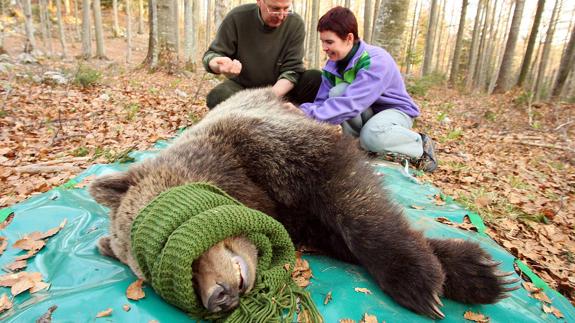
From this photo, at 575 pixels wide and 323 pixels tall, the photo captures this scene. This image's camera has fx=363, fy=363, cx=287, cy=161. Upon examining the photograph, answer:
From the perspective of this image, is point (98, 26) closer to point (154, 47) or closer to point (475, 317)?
point (154, 47)

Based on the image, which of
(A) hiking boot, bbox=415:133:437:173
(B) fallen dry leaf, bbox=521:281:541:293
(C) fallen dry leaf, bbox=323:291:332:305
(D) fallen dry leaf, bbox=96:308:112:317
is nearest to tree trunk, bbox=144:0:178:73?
(A) hiking boot, bbox=415:133:437:173

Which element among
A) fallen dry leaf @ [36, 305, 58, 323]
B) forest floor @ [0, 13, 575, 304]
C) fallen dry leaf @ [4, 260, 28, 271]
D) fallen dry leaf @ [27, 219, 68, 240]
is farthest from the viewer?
forest floor @ [0, 13, 575, 304]

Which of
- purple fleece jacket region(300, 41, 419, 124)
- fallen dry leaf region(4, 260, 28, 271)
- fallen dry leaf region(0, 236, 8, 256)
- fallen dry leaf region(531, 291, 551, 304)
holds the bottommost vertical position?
fallen dry leaf region(0, 236, 8, 256)

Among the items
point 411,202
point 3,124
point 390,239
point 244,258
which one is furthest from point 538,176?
point 3,124

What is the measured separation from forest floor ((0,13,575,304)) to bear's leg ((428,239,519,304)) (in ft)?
2.45

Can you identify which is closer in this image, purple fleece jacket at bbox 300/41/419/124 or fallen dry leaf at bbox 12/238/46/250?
fallen dry leaf at bbox 12/238/46/250

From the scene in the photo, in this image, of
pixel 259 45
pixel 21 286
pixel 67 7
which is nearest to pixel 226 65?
pixel 259 45

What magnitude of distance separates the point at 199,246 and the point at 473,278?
136 cm

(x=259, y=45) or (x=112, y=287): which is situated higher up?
(x=259, y=45)

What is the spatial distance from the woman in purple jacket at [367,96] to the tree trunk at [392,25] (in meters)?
3.27

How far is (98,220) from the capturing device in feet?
8.57

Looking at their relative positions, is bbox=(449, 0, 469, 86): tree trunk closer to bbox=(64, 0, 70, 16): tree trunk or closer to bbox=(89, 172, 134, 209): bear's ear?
bbox=(89, 172, 134, 209): bear's ear

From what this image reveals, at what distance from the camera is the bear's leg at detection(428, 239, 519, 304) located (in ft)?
5.91

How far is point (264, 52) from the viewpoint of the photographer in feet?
16.3
